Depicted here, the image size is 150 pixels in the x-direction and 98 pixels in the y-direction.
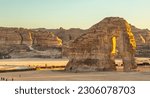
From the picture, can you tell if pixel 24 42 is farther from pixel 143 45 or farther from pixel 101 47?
pixel 101 47

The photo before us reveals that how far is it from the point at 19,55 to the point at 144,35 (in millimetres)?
70973

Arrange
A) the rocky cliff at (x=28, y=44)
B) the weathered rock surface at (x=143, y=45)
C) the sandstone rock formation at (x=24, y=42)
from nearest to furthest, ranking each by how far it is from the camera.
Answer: the rocky cliff at (x=28, y=44) → the sandstone rock formation at (x=24, y=42) → the weathered rock surface at (x=143, y=45)

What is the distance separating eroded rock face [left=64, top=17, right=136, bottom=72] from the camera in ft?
142

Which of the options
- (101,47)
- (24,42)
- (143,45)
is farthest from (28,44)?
(101,47)

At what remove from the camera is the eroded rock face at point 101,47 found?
43.2 m

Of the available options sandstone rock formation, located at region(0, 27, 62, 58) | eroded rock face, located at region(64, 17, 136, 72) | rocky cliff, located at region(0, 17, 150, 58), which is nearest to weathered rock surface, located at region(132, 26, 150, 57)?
rocky cliff, located at region(0, 17, 150, 58)

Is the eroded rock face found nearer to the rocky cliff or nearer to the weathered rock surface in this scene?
the rocky cliff

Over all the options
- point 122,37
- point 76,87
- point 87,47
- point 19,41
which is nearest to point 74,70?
point 87,47

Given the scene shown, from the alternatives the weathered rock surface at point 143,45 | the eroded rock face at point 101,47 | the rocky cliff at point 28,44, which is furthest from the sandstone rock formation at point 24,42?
the eroded rock face at point 101,47

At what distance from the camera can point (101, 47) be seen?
43.1 metres

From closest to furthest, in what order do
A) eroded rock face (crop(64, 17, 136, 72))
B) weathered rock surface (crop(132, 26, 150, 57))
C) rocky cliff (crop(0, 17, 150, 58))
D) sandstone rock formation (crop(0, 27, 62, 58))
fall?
1. eroded rock face (crop(64, 17, 136, 72))
2. rocky cliff (crop(0, 17, 150, 58))
3. sandstone rock formation (crop(0, 27, 62, 58))
4. weathered rock surface (crop(132, 26, 150, 57))

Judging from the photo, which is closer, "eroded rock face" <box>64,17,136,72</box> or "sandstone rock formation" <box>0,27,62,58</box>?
"eroded rock face" <box>64,17,136,72</box>

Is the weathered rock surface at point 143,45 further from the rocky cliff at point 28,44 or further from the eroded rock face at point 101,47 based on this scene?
the eroded rock face at point 101,47

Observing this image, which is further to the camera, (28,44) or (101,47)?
(28,44)
